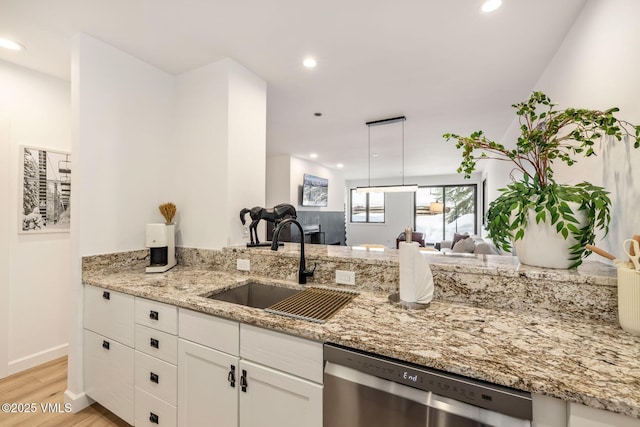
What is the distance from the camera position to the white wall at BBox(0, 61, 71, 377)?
2.11 meters

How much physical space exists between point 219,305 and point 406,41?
6.66ft

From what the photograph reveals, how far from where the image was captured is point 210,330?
1.32m

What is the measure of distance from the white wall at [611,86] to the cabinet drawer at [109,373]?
8.50 feet

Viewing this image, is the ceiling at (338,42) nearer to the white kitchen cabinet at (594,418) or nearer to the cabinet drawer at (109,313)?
the cabinet drawer at (109,313)

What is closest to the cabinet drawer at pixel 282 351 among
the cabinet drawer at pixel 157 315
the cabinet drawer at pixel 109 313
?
the cabinet drawer at pixel 157 315

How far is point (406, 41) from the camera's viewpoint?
186cm

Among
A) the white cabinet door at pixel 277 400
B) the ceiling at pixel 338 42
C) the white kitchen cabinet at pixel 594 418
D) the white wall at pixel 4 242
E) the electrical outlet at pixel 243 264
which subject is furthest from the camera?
the white wall at pixel 4 242

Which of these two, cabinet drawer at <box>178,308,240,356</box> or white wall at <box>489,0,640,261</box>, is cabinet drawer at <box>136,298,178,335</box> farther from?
white wall at <box>489,0,640,261</box>

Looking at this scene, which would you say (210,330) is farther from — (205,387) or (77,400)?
(77,400)

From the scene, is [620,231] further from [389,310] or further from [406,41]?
[406,41]

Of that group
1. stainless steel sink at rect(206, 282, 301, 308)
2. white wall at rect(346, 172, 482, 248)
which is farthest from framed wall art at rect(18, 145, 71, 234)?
white wall at rect(346, 172, 482, 248)

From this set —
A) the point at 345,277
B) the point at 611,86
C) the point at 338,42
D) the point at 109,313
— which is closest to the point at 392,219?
the point at 338,42

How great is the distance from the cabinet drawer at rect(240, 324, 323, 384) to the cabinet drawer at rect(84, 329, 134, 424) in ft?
2.97

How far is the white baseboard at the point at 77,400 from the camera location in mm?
1798
